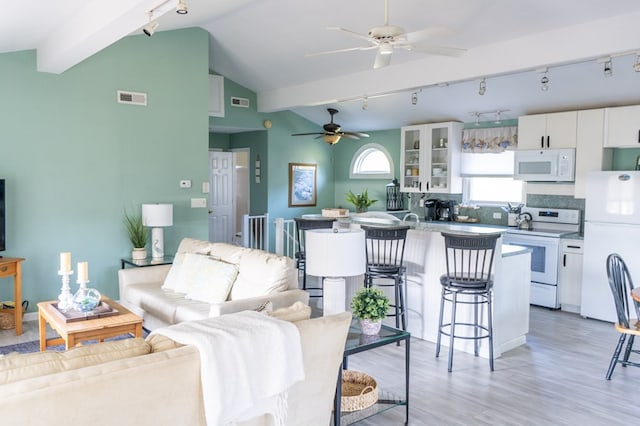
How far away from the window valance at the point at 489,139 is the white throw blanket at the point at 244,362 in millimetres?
5879

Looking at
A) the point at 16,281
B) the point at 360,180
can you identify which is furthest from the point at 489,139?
the point at 16,281

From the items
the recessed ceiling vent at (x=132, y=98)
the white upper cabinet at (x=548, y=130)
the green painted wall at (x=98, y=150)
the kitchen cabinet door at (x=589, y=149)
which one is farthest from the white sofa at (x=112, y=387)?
the white upper cabinet at (x=548, y=130)

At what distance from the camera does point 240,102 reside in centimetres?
855

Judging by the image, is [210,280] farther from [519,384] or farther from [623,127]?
[623,127]

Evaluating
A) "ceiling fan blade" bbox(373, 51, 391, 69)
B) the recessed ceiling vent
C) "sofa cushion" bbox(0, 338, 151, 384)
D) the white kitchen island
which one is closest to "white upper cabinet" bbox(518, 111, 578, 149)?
the white kitchen island

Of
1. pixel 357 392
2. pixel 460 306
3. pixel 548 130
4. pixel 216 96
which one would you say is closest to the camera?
pixel 357 392

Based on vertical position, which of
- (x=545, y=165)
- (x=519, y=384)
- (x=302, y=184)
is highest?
(x=545, y=165)

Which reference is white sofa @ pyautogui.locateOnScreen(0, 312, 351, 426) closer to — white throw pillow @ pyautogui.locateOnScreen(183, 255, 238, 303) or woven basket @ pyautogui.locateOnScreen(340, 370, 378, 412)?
woven basket @ pyautogui.locateOnScreen(340, 370, 378, 412)

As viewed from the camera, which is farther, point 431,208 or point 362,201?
point 362,201

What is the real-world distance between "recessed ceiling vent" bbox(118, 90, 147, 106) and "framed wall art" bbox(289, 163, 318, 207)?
370cm

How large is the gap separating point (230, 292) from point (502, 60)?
353cm

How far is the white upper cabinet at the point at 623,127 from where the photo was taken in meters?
5.60

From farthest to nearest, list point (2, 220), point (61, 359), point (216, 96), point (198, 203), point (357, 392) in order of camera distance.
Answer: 1. point (216, 96)
2. point (198, 203)
3. point (2, 220)
4. point (357, 392)
5. point (61, 359)

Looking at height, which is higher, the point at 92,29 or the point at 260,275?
the point at 92,29
